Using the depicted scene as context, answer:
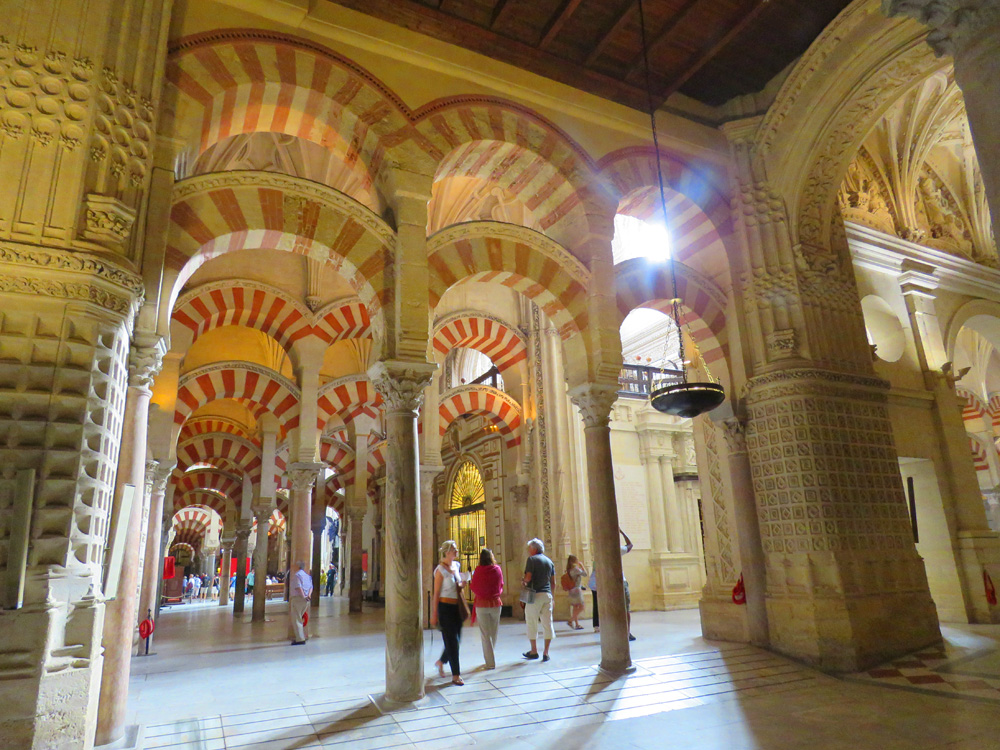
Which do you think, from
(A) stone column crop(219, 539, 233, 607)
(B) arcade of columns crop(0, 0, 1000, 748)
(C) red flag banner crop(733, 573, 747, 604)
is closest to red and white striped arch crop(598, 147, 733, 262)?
(B) arcade of columns crop(0, 0, 1000, 748)

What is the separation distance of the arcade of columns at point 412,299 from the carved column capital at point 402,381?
2cm

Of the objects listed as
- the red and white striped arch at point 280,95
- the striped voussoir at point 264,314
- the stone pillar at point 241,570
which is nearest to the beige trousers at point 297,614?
the striped voussoir at point 264,314

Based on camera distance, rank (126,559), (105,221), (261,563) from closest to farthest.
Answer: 1. (105,221)
2. (126,559)
3. (261,563)

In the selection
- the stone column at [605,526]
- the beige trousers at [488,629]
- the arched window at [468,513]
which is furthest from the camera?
the arched window at [468,513]

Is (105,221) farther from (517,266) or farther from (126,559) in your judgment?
(517,266)

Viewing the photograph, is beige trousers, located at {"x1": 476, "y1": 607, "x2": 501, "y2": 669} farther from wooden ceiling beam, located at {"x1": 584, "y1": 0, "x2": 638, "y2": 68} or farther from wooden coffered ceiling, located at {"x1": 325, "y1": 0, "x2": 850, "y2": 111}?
wooden ceiling beam, located at {"x1": 584, "y1": 0, "x2": 638, "y2": 68}

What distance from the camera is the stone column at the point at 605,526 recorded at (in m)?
5.09

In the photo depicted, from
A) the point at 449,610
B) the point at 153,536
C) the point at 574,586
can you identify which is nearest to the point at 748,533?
the point at 574,586

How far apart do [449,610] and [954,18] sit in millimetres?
4634

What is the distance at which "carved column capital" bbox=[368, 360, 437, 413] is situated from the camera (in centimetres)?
478

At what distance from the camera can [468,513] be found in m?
12.5

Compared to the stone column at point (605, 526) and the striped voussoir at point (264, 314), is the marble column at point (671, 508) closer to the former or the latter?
the stone column at point (605, 526)

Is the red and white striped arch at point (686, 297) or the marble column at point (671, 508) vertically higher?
the red and white striped arch at point (686, 297)

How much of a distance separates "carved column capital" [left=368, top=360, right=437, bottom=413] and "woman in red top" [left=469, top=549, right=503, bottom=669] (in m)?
1.45
